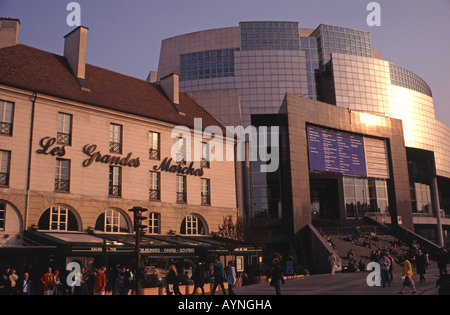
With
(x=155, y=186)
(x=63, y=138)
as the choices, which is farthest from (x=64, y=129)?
(x=155, y=186)

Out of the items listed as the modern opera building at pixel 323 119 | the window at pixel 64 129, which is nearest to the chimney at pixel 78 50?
the window at pixel 64 129

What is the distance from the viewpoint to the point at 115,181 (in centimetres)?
3031

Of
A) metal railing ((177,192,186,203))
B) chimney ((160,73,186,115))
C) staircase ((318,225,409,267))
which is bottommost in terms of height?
staircase ((318,225,409,267))

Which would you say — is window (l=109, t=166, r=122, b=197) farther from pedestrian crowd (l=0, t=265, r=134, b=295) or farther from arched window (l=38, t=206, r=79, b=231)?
pedestrian crowd (l=0, t=265, r=134, b=295)

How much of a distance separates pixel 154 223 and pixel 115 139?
637 cm

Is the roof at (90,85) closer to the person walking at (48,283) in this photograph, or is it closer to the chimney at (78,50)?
the chimney at (78,50)

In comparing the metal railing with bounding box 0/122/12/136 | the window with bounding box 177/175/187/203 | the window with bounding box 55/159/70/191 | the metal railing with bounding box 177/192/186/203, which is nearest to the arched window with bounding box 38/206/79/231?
the window with bounding box 55/159/70/191

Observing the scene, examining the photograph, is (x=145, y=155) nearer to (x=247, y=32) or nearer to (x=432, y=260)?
(x=432, y=260)

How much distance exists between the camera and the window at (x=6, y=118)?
84.2 ft

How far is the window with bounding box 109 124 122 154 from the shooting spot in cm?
3066

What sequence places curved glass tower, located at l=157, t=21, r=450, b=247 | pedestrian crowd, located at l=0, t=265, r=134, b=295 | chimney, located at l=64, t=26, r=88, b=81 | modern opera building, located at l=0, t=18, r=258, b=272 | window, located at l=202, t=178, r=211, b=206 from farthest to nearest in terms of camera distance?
1. curved glass tower, located at l=157, t=21, r=450, b=247
2. window, located at l=202, t=178, r=211, b=206
3. chimney, located at l=64, t=26, r=88, b=81
4. modern opera building, located at l=0, t=18, r=258, b=272
5. pedestrian crowd, located at l=0, t=265, r=134, b=295

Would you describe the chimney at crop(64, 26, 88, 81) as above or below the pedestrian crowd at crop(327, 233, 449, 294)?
above

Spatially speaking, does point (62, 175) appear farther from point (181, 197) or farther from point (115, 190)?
point (181, 197)

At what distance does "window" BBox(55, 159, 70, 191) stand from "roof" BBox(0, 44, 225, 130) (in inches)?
159
